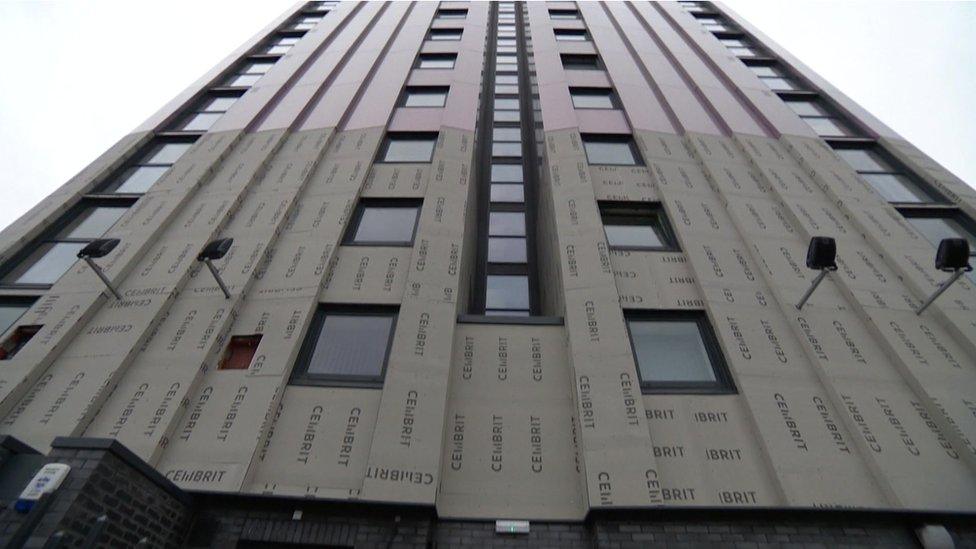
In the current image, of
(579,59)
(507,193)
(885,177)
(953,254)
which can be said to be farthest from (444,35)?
(953,254)

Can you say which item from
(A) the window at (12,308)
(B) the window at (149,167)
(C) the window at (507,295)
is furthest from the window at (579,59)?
(A) the window at (12,308)

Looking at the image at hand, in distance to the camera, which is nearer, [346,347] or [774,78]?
[346,347]

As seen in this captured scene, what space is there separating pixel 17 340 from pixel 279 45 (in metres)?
17.3

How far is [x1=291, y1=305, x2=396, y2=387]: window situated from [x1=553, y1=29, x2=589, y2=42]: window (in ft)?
52.0

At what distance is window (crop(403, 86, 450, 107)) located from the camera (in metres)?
14.8

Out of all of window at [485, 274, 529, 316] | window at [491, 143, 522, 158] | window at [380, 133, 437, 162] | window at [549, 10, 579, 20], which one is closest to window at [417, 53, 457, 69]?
window at [491, 143, 522, 158]

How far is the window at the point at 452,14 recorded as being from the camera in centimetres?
2212

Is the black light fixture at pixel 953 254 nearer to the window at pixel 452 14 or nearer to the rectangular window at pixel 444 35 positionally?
the rectangular window at pixel 444 35

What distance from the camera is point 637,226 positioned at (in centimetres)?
1027

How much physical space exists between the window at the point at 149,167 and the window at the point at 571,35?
46.9 feet

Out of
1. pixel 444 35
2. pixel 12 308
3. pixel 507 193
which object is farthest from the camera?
pixel 444 35

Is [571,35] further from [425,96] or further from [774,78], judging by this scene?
[425,96]

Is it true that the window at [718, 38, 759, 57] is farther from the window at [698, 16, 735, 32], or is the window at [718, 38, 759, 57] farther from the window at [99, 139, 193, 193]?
the window at [99, 139, 193, 193]

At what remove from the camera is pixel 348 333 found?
8.08m
